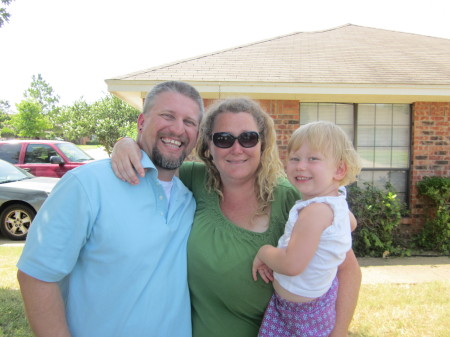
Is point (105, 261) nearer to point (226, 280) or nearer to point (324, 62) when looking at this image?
point (226, 280)

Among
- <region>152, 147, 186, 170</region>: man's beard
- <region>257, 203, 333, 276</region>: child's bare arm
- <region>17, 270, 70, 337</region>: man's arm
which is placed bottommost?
<region>17, 270, 70, 337</region>: man's arm

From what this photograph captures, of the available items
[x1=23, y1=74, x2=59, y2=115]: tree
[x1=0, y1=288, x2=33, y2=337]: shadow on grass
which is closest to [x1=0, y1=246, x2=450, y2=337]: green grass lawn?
[x1=0, y1=288, x2=33, y2=337]: shadow on grass

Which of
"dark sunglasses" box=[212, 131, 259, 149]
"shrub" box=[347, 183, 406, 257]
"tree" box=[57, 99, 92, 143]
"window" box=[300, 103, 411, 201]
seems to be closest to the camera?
"dark sunglasses" box=[212, 131, 259, 149]

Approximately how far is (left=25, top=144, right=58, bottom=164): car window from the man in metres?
8.81

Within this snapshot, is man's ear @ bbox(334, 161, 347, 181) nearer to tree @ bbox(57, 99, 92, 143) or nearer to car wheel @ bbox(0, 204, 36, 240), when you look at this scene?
car wheel @ bbox(0, 204, 36, 240)

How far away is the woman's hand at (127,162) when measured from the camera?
1778mm

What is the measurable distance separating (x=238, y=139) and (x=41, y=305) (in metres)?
1.27

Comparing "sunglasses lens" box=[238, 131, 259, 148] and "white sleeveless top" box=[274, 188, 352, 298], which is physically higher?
"sunglasses lens" box=[238, 131, 259, 148]

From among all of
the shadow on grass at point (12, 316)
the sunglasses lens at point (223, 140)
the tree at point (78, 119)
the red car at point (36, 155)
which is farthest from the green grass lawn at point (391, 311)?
the tree at point (78, 119)

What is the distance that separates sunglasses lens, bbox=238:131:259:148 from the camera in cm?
212

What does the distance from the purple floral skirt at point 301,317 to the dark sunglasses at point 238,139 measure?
845 millimetres

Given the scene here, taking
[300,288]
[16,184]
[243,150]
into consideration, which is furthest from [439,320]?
[16,184]

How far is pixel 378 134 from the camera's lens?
7.08 metres

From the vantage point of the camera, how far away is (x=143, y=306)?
1.71 meters
